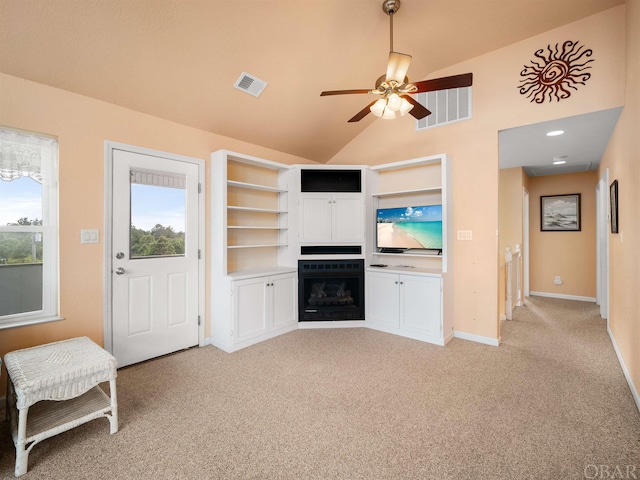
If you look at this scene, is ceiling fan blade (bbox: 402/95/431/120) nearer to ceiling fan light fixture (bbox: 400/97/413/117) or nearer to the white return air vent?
ceiling fan light fixture (bbox: 400/97/413/117)

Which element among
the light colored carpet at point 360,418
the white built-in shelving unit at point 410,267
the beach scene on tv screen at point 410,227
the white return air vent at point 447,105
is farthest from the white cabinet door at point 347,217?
the light colored carpet at point 360,418

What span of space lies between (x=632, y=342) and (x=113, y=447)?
381cm

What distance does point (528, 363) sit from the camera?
3.01m

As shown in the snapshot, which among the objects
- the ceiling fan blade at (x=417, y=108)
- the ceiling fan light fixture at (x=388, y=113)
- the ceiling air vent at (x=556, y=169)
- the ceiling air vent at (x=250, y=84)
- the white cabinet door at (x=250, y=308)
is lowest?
the white cabinet door at (x=250, y=308)

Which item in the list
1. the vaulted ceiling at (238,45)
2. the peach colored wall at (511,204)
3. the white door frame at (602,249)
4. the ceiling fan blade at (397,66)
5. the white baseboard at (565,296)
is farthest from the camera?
the white baseboard at (565,296)

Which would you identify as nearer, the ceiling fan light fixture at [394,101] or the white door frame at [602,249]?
the ceiling fan light fixture at [394,101]

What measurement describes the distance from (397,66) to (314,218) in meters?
2.29

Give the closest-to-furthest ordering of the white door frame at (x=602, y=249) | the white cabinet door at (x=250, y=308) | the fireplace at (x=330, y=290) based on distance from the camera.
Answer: the white cabinet door at (x=250, y=308) < the fireplace at (x=330, y=290) < the white door frame at (x=602, y=249)

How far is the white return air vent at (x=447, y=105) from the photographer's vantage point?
143 inches

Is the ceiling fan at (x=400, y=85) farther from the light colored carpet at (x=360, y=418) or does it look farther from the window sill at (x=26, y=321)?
the window sill at (x=26, y=321)

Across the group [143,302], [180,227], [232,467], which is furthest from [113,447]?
[180,227]

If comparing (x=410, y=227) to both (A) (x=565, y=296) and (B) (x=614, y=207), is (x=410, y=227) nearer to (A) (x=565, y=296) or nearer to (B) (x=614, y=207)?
(B) (x=614, y=207)

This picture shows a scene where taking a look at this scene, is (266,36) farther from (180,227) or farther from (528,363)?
(528,363)

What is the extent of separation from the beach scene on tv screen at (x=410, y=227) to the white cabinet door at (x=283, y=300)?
1330mm
